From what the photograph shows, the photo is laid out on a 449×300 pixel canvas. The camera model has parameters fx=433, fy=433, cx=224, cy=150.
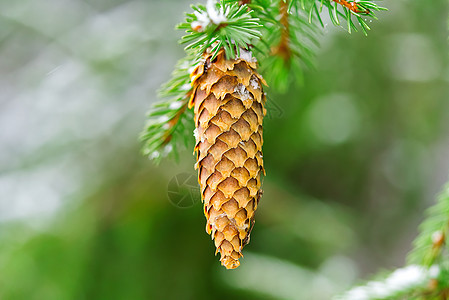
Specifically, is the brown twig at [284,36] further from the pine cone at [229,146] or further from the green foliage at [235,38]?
the pine cone at [229,146]

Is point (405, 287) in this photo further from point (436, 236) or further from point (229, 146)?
point (229, 146)

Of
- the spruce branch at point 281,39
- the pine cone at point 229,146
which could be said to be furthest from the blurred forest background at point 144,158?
the pine cone at point 229,146

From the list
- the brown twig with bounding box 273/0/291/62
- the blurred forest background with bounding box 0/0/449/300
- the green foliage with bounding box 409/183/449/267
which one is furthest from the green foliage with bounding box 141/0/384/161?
the blurred forest background with bounding box 0/0/449/300

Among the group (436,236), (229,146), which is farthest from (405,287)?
(229,146)

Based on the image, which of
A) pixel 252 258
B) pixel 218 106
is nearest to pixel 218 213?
pixel 218 106

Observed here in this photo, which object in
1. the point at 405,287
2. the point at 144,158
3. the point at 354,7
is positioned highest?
the point at 144,158

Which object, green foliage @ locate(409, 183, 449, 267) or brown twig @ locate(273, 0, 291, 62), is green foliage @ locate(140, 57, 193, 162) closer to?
brown twig @ locate(273, 0, 291, 62)
